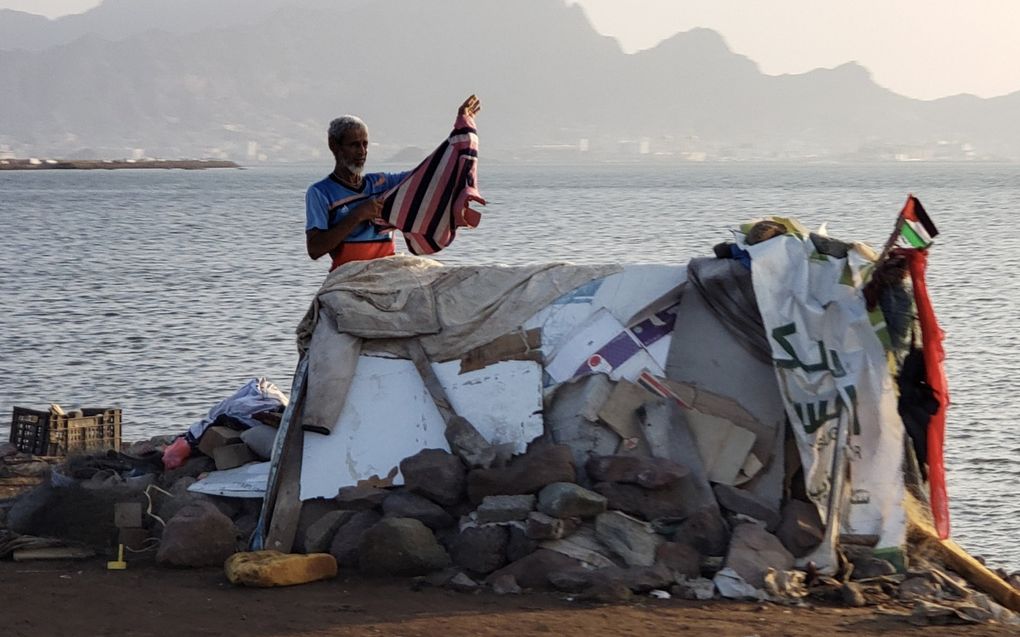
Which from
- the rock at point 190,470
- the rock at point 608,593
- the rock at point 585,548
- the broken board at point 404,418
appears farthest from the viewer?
the rock at point 190,470

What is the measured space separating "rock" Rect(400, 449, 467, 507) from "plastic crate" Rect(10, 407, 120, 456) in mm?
4088

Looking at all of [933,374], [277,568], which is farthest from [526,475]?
[933,374]

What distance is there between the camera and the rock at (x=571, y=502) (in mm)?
7324

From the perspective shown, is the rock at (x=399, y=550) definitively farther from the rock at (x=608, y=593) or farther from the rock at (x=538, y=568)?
the rock at (x=608, y=593)

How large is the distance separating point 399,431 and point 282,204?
7664 centimetres

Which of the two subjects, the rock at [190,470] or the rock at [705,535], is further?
the rock at [190,470]

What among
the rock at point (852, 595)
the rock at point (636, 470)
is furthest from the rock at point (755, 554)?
the rock at point (636, 470)

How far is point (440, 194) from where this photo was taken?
27.8 feet

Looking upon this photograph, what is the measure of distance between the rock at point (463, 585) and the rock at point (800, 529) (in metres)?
1.55

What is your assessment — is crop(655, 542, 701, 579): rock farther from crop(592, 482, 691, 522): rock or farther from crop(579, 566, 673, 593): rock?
crop(592, 482, 691, 522): rock

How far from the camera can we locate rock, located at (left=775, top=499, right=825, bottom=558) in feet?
24.2

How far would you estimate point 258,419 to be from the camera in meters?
8.89

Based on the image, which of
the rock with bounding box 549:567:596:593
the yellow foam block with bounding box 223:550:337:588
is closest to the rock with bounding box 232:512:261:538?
the yellow foam block with bounding box 223:550:337:588

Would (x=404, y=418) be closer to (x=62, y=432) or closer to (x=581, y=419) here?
(x=581, y=419)
